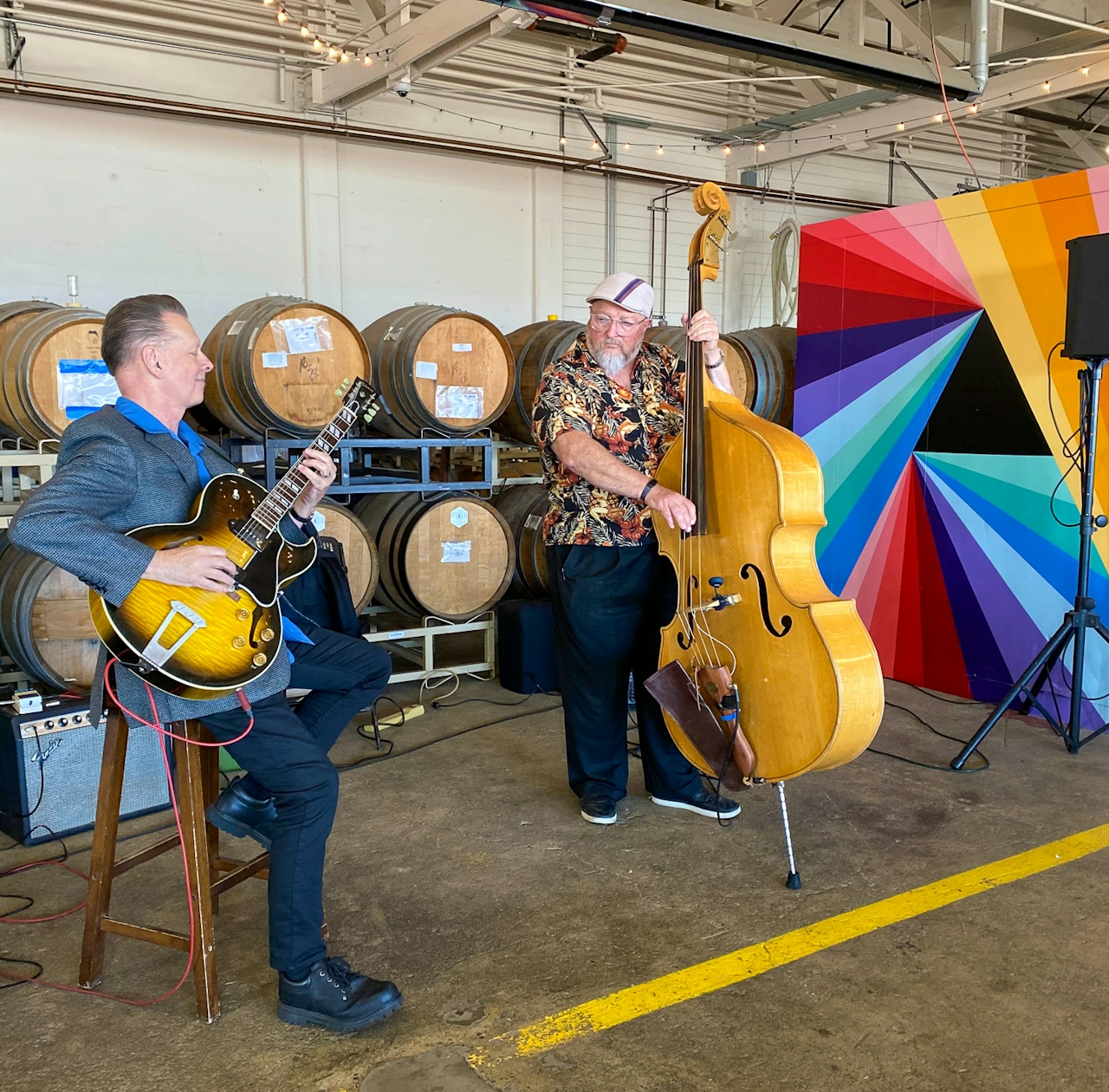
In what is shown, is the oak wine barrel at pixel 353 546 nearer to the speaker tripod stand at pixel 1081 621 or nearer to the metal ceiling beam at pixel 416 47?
the metal ceiling beam at pixel 416 47

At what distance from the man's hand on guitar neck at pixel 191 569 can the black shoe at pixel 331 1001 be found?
90cm

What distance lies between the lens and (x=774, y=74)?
27.1 feet

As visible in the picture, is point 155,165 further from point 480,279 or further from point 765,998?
point 765,998

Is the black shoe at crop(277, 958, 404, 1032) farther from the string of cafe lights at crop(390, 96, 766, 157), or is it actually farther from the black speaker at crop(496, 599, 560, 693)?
the string of cafe lights at crop(390, 96, 766, 157)

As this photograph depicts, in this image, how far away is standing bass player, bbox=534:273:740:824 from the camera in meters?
3.20

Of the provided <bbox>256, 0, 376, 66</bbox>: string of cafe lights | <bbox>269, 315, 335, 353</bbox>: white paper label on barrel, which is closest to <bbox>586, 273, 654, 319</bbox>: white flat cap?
<bbox>269, 315, 335, 353</bbox>: white paper label on barrel

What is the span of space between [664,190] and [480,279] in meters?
1.91

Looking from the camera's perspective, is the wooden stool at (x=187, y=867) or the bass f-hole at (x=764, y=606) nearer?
the wooden stool at (x=187, y=867)

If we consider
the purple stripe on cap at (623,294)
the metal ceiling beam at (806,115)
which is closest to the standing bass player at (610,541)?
the purple stripe on cap at (623,294)

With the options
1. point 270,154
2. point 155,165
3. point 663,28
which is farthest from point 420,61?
point 663,28

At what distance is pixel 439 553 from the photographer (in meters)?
4.93

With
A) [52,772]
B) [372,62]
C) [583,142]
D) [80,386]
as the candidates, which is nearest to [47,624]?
[52,772]

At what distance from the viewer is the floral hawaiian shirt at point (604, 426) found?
3.24 metres

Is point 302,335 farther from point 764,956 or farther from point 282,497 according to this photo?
point 764,956
